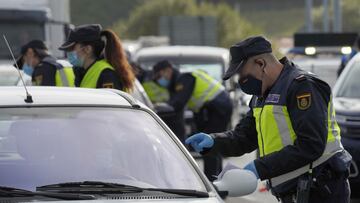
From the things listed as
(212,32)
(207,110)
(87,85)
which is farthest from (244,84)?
(212,32)

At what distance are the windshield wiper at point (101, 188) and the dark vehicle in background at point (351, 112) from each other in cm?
519

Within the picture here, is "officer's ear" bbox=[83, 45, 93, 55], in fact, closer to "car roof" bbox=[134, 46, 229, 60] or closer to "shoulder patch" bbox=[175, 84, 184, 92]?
"shoulder patch" bbox=[175, 84, 184, 92]

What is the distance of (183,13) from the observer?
6731cm

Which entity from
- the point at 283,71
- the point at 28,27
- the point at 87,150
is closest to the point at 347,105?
the point at 283,71

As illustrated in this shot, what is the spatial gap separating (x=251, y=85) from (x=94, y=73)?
2.82 meters

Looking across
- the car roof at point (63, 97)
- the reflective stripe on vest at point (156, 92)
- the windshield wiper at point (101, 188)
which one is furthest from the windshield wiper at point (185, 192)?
the reflective stripe on vest at point (156, 92)

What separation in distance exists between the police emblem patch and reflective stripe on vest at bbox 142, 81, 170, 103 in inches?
304

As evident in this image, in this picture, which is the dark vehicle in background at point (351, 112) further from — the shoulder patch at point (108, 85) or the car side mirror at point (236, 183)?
the car side mirror at point (236, 183)

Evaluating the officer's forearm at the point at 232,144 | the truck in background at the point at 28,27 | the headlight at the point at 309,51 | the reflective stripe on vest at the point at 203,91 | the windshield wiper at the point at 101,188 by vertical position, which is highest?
the windshield wiper at the point at 101,188

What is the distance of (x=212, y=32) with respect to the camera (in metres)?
37.4

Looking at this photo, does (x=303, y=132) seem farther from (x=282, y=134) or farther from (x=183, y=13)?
(x=183, y=13)

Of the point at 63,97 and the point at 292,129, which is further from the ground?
the point at 63,97

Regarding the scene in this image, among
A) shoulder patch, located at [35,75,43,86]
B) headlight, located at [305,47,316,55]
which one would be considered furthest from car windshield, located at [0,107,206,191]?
headlight, located at [305,47,316,55]

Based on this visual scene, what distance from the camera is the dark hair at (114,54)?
8.61 metres
